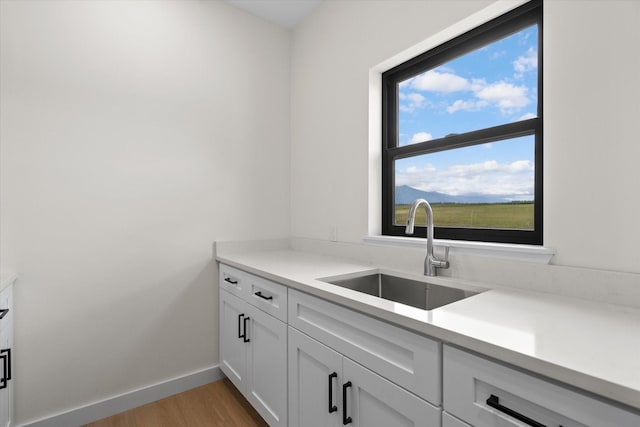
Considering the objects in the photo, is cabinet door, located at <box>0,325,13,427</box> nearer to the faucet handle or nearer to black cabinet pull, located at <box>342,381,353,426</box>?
black cabinet pull, located at <box>342,381,353,426</box>

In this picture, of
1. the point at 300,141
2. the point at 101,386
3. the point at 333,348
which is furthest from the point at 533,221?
the point at 101,386

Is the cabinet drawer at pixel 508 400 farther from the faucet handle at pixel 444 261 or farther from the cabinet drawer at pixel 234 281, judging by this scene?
the cabinet drawer at pixel 234 281

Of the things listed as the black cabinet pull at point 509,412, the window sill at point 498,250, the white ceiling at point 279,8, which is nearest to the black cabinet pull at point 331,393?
the black cabinet pull at point 509,412

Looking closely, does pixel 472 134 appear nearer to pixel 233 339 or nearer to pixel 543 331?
pixel 543 331

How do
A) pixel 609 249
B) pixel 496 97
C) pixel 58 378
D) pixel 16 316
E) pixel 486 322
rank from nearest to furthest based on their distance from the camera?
pixel 486 322 → pixel 609 249 → pixel 496 97 → pixel 16 316 → pixel 58 378

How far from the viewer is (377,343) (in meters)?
1.05

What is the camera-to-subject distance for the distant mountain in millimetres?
1546

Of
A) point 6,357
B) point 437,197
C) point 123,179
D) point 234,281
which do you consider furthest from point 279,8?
point 6,357

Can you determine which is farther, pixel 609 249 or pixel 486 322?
pixel 609 249

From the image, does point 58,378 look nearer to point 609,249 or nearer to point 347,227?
point 347,227

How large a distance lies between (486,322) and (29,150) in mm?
2244

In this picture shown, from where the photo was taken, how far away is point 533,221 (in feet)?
4.52

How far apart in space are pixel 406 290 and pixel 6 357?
1.87 meters

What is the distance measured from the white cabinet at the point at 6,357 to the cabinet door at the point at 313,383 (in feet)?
4.12
